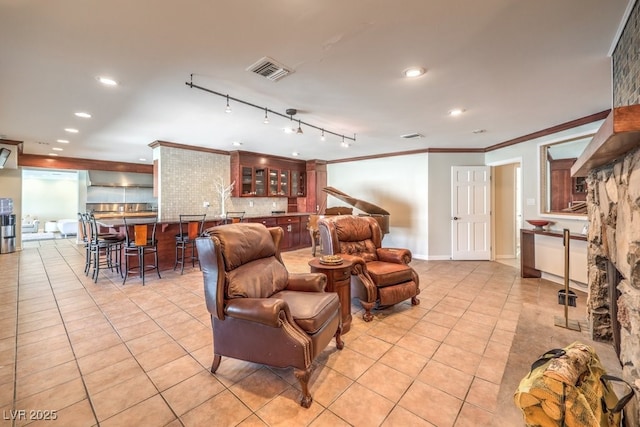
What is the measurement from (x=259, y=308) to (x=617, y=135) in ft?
6.66

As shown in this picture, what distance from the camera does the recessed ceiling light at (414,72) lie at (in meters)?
2.49

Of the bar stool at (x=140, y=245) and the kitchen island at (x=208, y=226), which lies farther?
the kitchen island at (x=208, y=226)

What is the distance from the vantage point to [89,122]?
422 cm

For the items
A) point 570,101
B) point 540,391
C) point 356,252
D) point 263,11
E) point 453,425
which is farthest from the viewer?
point 356,252

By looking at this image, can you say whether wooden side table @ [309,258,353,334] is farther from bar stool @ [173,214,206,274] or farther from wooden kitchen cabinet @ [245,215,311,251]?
wooden kitchen cabinet @ [245,215,311,251]

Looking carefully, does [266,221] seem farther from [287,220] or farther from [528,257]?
[528,257]

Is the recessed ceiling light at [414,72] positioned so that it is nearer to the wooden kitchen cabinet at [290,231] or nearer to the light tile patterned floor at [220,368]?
the light tile patterned floor at [220,368]

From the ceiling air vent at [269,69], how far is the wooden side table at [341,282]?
187 centimetres

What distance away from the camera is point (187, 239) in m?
5.01

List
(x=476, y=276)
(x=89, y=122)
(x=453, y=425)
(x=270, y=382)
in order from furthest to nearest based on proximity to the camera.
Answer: (x=476, y=276) → (x=89, y=122) → (x=270, y=382) → (x=453, y=425)

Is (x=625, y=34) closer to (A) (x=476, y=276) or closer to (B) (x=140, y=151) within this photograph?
(A) (x=476, y=276)

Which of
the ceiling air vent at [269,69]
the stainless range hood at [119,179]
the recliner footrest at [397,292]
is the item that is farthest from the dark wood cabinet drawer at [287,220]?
the stainless range hood at [119,179]

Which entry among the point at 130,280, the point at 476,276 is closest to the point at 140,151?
the point at 130,280

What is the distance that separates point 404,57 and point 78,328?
4059mm
